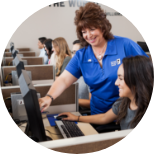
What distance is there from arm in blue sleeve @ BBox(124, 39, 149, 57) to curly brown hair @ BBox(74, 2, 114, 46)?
162 millimetres

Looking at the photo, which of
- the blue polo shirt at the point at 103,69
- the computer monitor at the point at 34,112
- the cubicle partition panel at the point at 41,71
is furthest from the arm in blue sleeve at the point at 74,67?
the cubicle partition panel at the point at 41,71

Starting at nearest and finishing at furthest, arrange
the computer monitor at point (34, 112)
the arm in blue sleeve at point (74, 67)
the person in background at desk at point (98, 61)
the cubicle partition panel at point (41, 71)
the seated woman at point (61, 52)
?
the computer monitor at point (34, 112) < the person in background at desk at point (98, 61) < the arm in blue sleeve at point (74, 67) < the cubicle partition panel at point (41, 71) < the seated woman at point (61, 52)

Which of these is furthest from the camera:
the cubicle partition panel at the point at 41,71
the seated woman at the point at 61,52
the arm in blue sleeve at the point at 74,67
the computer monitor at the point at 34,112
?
the seated woman at the point at 61,52

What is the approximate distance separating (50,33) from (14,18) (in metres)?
2.35

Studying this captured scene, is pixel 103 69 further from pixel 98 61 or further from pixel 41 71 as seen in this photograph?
pixel 41 71

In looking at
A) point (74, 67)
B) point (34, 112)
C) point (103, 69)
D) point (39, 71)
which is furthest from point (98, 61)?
point (39, 71)

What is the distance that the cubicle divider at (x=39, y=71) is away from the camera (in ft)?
7.23

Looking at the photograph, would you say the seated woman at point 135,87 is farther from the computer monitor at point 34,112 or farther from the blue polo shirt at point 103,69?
the computer monitor at point 34,112

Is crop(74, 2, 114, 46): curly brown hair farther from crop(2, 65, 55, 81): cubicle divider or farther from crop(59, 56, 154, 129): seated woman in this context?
crop(2, 65, 55, 81): cubicle divider

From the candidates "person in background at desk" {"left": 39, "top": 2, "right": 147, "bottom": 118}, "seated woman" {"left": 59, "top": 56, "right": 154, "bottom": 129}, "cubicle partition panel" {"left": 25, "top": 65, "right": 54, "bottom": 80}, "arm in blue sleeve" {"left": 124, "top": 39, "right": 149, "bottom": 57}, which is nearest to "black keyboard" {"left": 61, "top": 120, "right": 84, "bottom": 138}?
"person in background at desk" {"left": 39, "top": 2, "right": 147, "bottom": 118}

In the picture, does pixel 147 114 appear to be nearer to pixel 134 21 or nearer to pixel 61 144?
pixel 134 21

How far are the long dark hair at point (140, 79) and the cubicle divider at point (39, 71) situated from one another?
1.49 meters

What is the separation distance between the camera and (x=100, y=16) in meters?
1.06

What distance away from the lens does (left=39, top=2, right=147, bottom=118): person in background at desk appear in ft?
3.62
